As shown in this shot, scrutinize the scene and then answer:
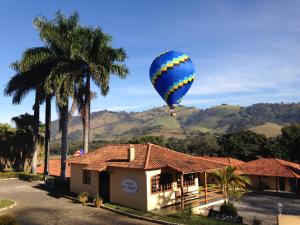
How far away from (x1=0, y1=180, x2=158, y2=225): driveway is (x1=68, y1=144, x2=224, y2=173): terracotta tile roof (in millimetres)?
3597

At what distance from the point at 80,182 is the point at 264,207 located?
17.2 meters

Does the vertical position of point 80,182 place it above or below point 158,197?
above

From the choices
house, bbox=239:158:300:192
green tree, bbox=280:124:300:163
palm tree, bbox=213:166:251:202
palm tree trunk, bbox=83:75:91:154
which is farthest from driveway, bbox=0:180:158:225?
green tree, bbox=280:124:300:163

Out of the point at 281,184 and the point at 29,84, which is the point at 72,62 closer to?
the point at 29,84

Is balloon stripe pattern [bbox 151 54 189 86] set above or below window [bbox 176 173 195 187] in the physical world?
above

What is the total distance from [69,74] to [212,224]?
21.3m

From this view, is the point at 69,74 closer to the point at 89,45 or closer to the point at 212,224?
the point at 89,45

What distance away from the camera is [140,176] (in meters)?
24.3

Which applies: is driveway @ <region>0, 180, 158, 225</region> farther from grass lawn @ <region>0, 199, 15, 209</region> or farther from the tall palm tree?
the tall palm tree

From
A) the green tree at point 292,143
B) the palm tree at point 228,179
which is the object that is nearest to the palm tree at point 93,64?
the palm tree at point 228,179

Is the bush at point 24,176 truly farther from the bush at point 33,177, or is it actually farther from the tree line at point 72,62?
the tree line at point 72,62

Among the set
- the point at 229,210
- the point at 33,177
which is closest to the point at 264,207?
the point at 229,210

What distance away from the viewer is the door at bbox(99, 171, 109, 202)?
28141 millimetres

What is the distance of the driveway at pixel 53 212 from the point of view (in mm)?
21188
